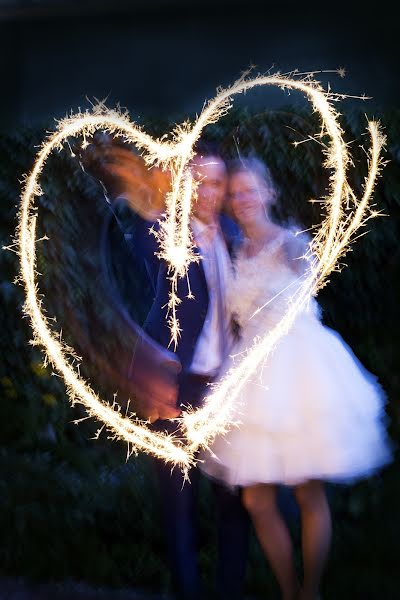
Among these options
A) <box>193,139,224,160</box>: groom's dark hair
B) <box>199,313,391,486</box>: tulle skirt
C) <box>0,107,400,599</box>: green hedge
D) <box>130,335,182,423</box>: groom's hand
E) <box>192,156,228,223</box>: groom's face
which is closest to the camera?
<box>199,313,391,486</box>: tulle skirt

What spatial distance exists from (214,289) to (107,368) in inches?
51.8

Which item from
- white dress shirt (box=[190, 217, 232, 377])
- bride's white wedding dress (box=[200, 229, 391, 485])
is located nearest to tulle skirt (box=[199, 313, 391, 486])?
bride's white wedding dress (box=[200, 229, 391, 485])

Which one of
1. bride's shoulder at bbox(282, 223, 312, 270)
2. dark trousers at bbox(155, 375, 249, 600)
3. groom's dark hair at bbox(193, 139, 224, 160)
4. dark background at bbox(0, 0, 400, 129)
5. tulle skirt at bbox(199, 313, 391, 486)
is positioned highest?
dark background at bbox(0, 0, 400, 129)

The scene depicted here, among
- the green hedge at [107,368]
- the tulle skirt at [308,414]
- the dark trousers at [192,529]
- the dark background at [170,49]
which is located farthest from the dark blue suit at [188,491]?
the dark background at [170,49]

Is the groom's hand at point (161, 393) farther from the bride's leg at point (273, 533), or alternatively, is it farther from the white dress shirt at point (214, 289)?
the bride's leg at point (273, 533)

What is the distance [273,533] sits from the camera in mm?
3072

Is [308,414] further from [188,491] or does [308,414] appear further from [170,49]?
[170,49]

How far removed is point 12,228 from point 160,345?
1.55 meters

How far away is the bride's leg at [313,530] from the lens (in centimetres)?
299

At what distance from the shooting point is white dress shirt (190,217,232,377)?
299cm

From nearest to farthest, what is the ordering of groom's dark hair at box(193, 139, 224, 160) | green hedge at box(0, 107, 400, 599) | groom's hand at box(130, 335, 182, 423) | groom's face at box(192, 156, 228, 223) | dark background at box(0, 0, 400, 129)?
groom's face at box(192, 156, 228, 223) → groom's hand at box(130, 335, 182, 423) → groom's dark hair at box(193, 139, 224, 160) → green hedge at box(0, 107, 400, 599) → dark background at box(0, 0, 400, 129)

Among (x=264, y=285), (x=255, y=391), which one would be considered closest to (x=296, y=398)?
(x=255, y=391)

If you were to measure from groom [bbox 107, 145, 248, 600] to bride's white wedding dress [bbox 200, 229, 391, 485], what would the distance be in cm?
12

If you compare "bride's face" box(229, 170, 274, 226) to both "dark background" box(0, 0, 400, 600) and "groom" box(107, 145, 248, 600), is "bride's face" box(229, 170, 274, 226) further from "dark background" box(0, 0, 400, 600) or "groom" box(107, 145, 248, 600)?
"dark background" box(0, 0, 400, 600)
